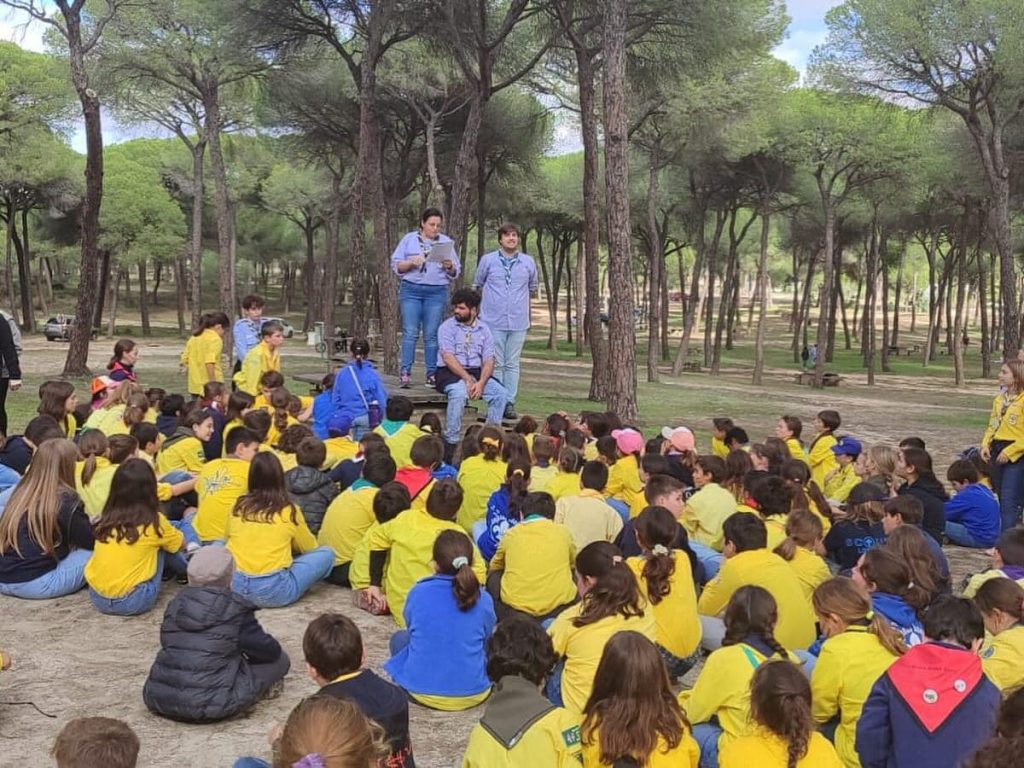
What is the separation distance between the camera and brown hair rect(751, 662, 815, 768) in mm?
3340

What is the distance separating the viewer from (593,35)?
60.2 ft

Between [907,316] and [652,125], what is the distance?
61421mm

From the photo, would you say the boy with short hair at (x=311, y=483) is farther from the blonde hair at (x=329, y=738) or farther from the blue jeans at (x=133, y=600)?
the blonde hair at (x=329, y=738)

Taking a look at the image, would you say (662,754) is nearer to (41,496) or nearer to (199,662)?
(199,662)

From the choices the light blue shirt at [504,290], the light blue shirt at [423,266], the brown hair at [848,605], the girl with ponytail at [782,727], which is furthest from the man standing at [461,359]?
the girl with ponytail at [782,727]

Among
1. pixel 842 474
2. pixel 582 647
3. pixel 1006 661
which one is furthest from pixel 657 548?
pixel 842 474

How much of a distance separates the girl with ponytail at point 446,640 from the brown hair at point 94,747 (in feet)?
7.49

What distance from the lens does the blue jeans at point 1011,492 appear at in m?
8.45

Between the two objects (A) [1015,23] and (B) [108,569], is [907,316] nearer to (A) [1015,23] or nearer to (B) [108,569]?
(A) [1015,23]

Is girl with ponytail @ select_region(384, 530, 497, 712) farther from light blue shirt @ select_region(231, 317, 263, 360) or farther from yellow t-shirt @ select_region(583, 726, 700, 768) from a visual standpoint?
light blue shirt @ select_region(231, 317, 263, 360)

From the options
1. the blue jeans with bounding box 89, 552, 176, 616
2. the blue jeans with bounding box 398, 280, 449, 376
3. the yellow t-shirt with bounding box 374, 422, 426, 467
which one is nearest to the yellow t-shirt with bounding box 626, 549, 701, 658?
the blue jeans with bounding box 89, 552, 176, 616

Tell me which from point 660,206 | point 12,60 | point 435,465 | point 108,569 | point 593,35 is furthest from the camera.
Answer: point 660,206

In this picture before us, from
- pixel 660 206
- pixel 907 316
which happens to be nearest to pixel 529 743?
pixel 660 206

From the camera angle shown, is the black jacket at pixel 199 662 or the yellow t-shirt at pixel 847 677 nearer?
the yellow t-shirt at pixel 847 677
